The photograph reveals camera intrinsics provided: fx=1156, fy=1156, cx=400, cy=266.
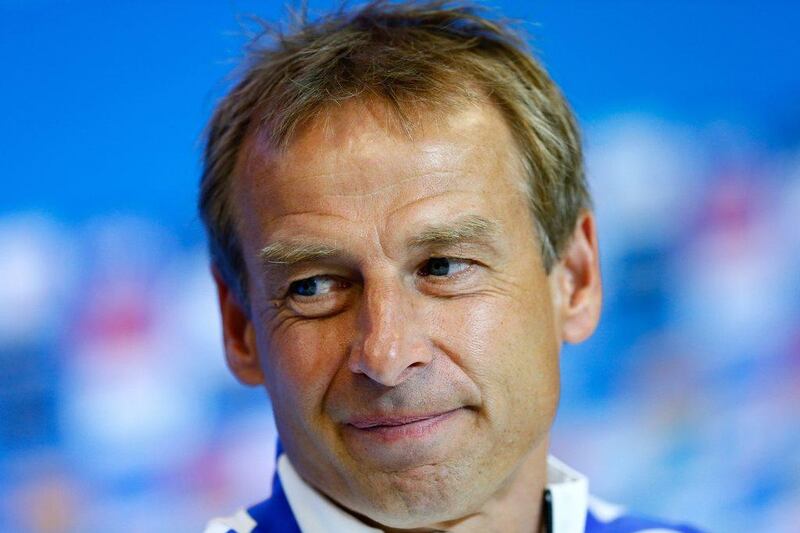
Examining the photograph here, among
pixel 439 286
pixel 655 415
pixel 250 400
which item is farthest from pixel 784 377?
pixel 439 286

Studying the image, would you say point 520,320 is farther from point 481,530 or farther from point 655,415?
point 655,415

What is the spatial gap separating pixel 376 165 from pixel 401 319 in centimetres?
20

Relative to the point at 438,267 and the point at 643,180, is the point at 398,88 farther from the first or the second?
the point at 643,180

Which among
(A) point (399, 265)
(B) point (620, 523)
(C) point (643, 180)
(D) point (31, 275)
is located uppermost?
(C) point (643, 180)

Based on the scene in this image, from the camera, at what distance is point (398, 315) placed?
4.67 ft

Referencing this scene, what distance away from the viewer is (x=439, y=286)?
4.91 feet

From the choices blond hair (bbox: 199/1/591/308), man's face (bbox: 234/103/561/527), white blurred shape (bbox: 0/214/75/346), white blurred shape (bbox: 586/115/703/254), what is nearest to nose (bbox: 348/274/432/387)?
man's face (bbox: 234/103/561/527)

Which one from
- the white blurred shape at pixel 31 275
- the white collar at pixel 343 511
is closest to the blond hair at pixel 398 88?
the white collar at pixel 343 511

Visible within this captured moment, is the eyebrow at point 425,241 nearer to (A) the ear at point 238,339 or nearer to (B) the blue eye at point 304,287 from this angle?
(B) the blue eye at point 304,287

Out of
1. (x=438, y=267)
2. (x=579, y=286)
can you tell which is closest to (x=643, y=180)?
(x=579, y=286)

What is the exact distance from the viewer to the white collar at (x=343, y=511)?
1.56 m

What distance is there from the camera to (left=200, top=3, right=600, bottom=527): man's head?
1.46 metres

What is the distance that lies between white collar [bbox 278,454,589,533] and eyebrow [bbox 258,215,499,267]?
0.32 metres

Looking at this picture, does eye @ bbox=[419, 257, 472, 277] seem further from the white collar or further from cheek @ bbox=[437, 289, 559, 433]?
the white collar
